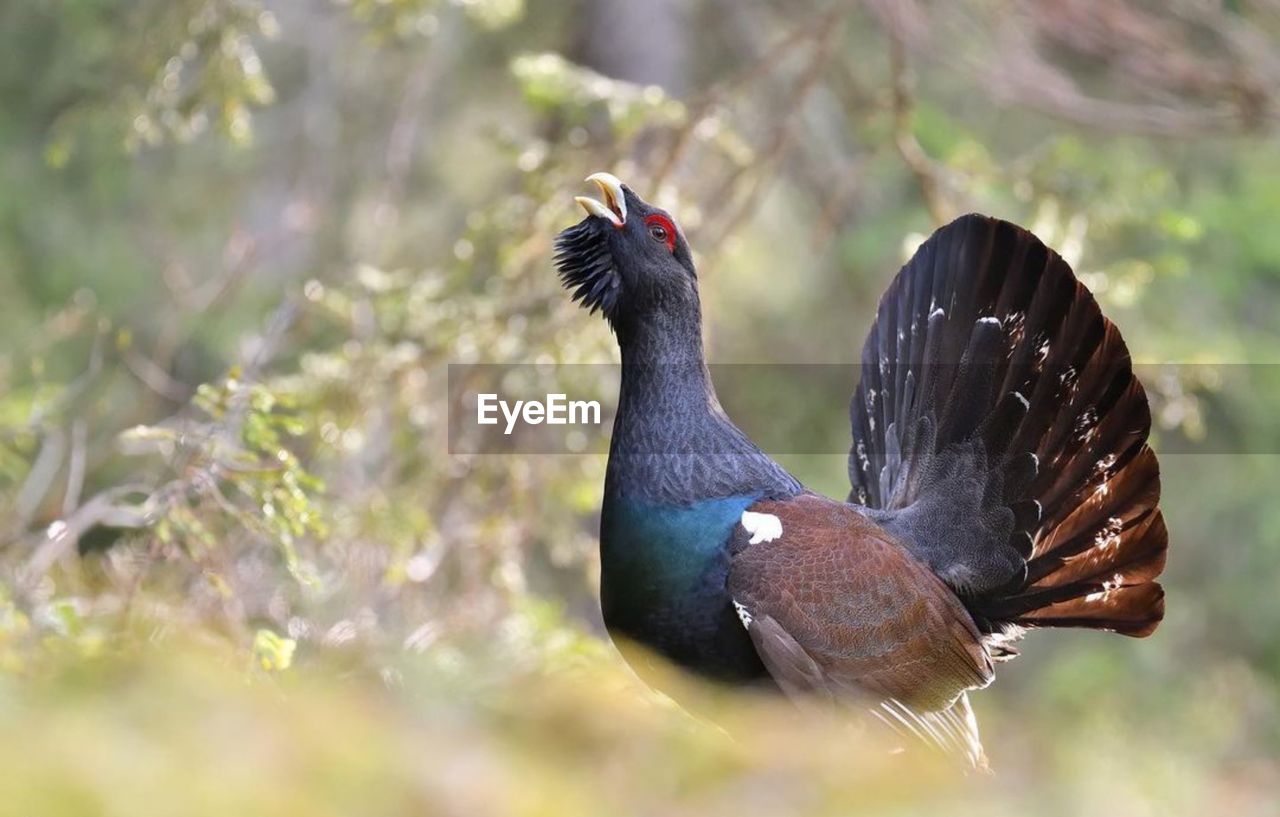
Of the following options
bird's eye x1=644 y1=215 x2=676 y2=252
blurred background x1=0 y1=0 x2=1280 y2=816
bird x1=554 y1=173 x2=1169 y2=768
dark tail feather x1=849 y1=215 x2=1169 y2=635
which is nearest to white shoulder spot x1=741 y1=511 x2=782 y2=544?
bird x1=554 y1=173 x2=1169 y2=768

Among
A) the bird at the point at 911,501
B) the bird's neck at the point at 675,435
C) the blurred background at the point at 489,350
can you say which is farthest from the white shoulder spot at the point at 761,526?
the blurred background at the point at 489,350

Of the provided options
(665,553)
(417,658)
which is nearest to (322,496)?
(665,553)

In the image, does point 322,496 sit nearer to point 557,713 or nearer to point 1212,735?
point 557,713

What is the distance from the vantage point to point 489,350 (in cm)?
721

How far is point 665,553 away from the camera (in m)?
4.36

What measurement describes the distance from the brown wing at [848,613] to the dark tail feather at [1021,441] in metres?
0.26

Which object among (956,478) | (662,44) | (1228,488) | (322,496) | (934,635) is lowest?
(1228,488)

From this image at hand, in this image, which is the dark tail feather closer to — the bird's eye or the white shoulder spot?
the white shoulder spot

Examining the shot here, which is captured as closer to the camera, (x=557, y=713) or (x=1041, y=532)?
(x=557, y=713)

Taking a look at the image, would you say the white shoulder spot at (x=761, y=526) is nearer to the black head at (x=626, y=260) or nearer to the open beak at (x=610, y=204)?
the black head at (x=626, y=260)

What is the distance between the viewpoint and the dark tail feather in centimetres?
465

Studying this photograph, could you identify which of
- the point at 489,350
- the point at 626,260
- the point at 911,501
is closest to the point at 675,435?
the point at 626,260

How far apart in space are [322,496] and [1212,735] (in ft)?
23.7

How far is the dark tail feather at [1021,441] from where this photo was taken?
465 cm
